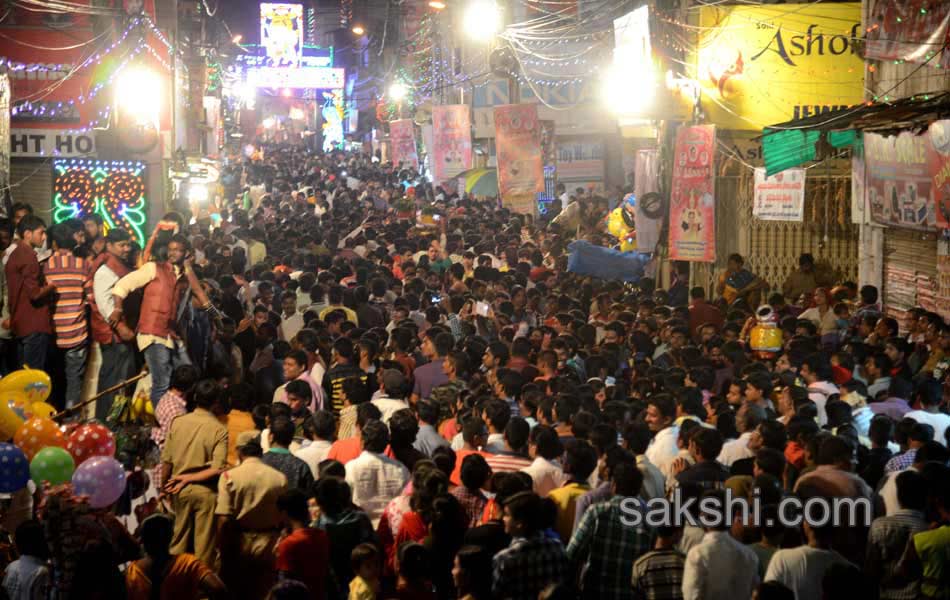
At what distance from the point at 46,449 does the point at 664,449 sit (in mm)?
3951

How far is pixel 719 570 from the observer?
5.89 metres

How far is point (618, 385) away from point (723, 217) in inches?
373

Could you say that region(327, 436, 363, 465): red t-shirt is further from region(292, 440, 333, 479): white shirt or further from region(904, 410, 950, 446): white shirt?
region(904, 410, 950, 446): white shirt

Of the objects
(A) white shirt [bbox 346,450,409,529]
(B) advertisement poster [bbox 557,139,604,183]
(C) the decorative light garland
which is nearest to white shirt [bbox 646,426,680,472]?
(A) white shirt [bbox 346,450,409,529]

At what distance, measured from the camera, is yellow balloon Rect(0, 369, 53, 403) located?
10031mm

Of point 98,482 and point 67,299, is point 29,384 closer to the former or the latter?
point 67,299

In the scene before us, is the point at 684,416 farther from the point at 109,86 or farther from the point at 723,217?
the point at 109,86

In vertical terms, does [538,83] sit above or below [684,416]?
above

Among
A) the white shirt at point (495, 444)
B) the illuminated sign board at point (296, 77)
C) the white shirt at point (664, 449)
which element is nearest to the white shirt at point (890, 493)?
the white shirt at point (664, 449)

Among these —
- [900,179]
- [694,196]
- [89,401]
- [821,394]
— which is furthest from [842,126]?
[89,401]

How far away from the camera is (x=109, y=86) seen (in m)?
20.8

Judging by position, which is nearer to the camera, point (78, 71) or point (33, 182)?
point (33, 182)

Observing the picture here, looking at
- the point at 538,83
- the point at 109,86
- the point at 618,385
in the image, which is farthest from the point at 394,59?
the point at 618,385
